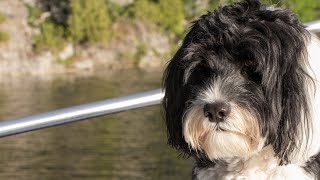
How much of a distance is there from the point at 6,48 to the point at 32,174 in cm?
2557

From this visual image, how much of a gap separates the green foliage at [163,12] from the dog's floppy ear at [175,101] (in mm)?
34170

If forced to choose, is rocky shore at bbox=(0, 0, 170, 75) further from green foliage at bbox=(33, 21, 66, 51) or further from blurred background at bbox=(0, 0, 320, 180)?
green foliage at bbox=(33, 21, 66, 51)

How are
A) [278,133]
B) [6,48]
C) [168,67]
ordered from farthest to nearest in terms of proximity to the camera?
[6,48] → [168,67] → [278,133]

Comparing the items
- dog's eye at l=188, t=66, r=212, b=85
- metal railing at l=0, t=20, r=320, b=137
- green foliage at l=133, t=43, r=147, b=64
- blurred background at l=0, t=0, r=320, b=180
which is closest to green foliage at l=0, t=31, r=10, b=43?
blurred background at l=0, t=0, r=320, b=180

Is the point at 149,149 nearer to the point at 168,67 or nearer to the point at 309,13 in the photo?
the point at 168,67

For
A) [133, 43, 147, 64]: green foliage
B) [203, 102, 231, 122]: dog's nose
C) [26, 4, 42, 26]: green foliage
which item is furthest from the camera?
[26, 4, 42, 26]: green foliage

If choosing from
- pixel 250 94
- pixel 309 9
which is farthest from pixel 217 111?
pixel 309 9

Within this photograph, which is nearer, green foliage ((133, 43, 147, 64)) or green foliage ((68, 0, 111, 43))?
green foliage ((133, 43, 147, 64))

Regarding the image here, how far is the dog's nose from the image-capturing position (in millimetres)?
4012

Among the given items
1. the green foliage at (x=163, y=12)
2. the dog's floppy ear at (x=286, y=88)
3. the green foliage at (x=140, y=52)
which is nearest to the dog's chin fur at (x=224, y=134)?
the dog's floppy ear at (x=286, y=88)

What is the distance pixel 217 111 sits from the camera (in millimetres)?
4008

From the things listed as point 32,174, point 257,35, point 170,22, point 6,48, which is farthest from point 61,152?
point 170,22

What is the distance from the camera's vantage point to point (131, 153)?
11.8m

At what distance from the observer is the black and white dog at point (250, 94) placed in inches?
161
